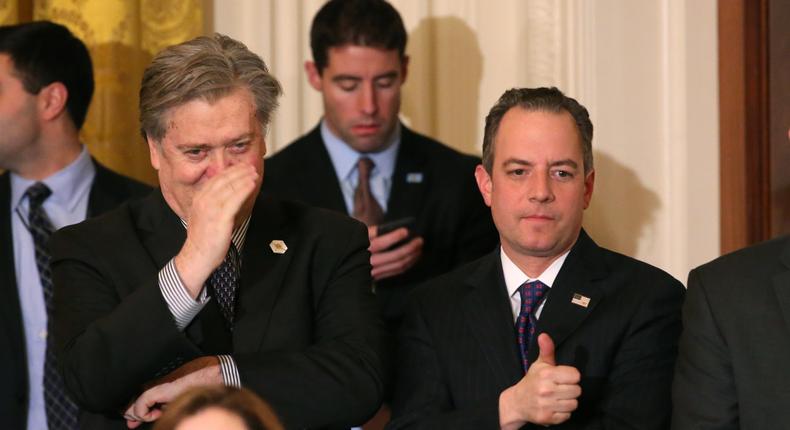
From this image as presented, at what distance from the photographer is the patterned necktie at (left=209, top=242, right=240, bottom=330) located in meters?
3.34

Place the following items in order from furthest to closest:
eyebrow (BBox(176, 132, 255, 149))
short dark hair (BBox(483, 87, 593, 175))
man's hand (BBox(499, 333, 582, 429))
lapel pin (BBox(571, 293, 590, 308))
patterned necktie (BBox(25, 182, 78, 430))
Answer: patterned necktie (BBox(25, 182, 78, 430)) < short dark hair (BBox(483, 87, 593, 175)) < lapel pin (BBox(571, 293, 590, 308)) < eyebrow (BBox(176, 132, 255, 149)) < man's hand (BBox(499, 333, 582, 429))

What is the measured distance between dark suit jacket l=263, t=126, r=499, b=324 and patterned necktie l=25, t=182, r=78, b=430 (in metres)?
0.72

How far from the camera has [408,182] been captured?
4.70 m

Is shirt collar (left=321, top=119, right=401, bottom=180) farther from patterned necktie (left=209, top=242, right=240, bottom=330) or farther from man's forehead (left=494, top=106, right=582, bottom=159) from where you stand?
patterned necktie (left=209, top=242, right=240, bottom=330)

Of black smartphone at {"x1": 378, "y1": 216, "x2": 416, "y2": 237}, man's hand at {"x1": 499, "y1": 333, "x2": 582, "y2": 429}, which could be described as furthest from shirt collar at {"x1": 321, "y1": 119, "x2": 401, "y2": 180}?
man's hand at {"x1": 499, "y1": 333, "x2": 582, "y2": 429}

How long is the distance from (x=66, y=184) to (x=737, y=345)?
2.34m

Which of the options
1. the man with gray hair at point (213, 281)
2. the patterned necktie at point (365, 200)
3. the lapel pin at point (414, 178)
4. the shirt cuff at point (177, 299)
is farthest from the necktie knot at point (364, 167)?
the shirt cuff at point (177, 299)

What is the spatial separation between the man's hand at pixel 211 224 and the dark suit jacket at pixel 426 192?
1443 millimetres

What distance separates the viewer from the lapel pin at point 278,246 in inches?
134

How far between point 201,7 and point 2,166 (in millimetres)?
940

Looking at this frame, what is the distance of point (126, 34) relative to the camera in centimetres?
487

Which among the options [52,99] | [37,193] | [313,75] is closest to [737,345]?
[313,75]

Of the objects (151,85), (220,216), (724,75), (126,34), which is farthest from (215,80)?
(724,75)

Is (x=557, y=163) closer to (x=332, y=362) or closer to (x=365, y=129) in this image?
(x=332, y=362)
